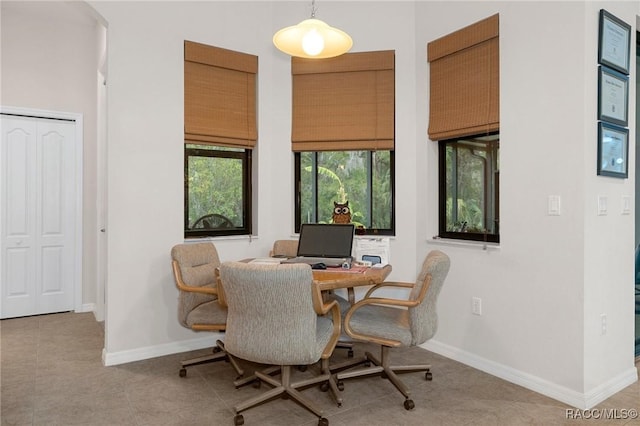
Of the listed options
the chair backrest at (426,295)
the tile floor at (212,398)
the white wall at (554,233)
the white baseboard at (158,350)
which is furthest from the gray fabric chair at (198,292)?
the white wall at (554,233)

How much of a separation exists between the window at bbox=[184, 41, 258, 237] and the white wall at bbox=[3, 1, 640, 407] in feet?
0.38

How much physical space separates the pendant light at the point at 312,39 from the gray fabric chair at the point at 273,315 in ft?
4.54

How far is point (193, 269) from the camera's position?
315 cm

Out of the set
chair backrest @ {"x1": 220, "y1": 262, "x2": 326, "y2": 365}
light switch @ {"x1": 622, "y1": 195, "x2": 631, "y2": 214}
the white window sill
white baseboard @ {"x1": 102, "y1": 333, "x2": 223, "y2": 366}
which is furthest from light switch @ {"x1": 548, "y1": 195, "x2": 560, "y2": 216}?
white baseboard @ {"x1": 102, "y1": 333, "x2": 223, "y2": 366}

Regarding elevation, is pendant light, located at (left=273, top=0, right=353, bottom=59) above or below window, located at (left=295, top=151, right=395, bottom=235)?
above

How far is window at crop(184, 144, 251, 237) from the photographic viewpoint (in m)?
3.79

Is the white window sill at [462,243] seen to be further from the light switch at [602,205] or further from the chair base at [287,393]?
the chair base at [287,393]

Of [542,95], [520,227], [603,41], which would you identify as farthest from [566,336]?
[603,41]

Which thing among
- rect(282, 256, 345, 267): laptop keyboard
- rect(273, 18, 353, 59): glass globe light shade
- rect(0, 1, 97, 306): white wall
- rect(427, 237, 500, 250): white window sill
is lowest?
rect(282, 256, 345, 267): laptop keyboard

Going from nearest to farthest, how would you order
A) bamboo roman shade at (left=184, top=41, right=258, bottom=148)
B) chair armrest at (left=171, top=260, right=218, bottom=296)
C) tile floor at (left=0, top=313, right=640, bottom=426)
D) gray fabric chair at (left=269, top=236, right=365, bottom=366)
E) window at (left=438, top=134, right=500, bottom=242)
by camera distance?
tile floor at (left=0, top=313, right=640, bottom=426) → chair armrest at (left=171, top=260, right=218, bottom=296) → window at (left=438, top=134, right=500, bottom=242) → gray fabric chair at (left=269, top=236, right=365, bottom=366) → bamboo roman shade at (left=184, top=41, right=258, bottom=148)

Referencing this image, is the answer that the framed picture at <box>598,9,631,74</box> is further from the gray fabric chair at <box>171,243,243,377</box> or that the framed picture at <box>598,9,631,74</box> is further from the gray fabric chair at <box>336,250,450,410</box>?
the gray fabric chair at <box>171,243,243,377</box>

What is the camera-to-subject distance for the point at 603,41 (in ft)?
8.51

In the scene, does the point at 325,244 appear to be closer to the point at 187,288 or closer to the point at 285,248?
the point at 285,248

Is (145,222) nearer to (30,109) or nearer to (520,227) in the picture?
(30,109)
